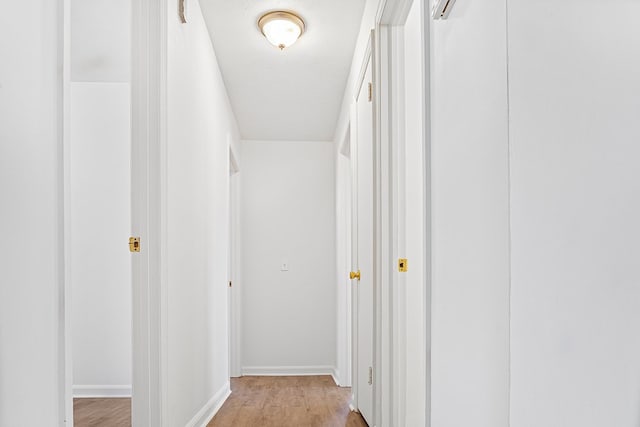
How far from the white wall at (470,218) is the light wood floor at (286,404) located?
227 centimetres

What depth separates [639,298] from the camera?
0.58 meters

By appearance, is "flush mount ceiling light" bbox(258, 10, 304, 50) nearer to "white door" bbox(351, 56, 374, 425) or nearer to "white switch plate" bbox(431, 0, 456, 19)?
"white door" bbox(351, 56, 374, 425)

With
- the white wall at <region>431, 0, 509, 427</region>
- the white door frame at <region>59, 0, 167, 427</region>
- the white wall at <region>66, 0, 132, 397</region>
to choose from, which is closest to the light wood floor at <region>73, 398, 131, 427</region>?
the white wall at <region>66, 0, 132, 397</region>

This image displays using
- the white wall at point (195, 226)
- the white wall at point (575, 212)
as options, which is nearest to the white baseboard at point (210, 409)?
the white wall at point (195, 226)

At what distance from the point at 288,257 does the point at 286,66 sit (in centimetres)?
218

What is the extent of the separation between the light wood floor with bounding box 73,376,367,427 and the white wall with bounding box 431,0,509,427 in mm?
2279

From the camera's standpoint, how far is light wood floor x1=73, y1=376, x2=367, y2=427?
12.1 feet

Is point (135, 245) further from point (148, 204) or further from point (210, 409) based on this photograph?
point (210, 409)

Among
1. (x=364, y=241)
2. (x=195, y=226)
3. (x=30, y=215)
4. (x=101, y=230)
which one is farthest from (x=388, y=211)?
(x=101, y=230)

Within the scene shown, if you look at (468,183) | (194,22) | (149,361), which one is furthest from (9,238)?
(194,22)

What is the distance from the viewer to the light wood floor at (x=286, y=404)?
3680 mm

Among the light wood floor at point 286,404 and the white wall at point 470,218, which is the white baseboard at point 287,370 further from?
the white wall at point 470,218

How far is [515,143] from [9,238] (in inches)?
37.2

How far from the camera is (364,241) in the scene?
11.4 feet
